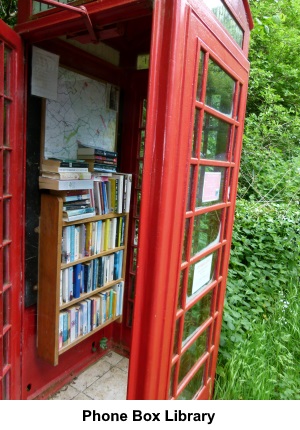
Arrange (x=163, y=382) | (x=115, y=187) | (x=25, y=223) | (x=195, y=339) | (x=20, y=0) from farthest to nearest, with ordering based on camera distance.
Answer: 1. (x=115, y=187)
2. (x=25, y=223)
3. (x=195, y=339)
4. (x=20, y=0)
5. (x=163, y=382)

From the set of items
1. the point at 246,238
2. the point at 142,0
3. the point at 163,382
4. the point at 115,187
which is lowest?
the point at 163,382

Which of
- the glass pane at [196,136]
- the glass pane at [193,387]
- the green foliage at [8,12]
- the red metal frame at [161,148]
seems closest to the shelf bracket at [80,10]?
the red metal frame at [161,148]

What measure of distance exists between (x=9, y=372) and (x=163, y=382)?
1.11 meters

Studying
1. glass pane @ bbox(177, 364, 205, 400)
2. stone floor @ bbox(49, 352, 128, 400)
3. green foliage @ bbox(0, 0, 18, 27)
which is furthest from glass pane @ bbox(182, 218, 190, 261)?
green foliage @ bbox(0, 0, 18, 27)

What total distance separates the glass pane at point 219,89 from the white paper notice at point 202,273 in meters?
0.89

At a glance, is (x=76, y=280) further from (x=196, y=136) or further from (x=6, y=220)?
(x=196, y=136)

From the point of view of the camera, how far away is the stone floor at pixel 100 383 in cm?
270

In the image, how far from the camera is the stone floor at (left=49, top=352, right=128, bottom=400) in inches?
106

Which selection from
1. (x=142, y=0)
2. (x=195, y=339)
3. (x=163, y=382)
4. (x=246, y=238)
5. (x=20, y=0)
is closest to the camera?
(x=142, y=0)

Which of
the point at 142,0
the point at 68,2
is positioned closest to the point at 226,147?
the point at 142,0

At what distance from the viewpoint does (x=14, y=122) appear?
6.06 ft

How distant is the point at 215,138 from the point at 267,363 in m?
2.02

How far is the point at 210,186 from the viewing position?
181 cm

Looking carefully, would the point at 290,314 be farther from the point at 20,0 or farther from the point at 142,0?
the point at 20,0
